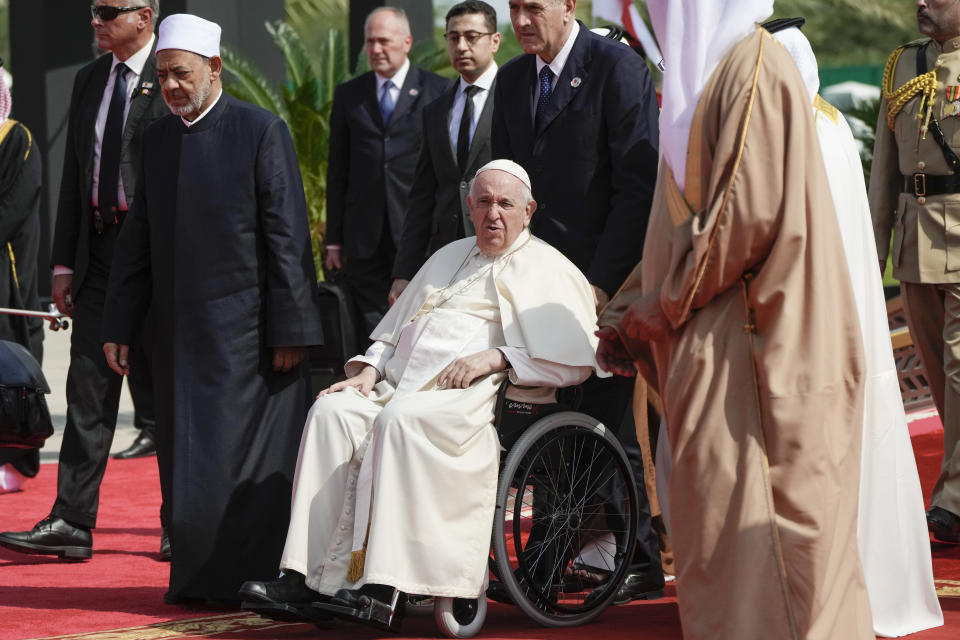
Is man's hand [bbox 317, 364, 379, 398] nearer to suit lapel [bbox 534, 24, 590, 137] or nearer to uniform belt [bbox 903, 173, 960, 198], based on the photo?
suit lapel [bbox 534, 24, 590, 137]

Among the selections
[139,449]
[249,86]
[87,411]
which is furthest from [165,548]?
[249,86]

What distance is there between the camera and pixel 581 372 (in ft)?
15.0

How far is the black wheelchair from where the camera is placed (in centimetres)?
436

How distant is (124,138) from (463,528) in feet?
7.71

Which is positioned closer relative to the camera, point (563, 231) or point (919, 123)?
point (563, 231)

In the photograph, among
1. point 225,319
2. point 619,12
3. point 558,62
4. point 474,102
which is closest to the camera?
point 225,319

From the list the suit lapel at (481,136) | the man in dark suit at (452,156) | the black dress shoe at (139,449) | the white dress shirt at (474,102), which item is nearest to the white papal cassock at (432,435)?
the man in dark suit at (452,156)

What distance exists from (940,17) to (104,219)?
3.23 meters

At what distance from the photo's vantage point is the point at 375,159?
297 inches

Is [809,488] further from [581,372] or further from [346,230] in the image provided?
[346,230]

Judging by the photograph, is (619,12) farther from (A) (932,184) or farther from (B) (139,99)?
(B) (139,99)

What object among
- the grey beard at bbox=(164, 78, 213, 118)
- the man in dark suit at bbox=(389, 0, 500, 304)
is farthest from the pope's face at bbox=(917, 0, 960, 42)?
the grey beard at bbox=(164, 78, 213, 118)

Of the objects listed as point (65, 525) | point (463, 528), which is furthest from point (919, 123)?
point (65, 525)

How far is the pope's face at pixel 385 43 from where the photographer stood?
758 cm
